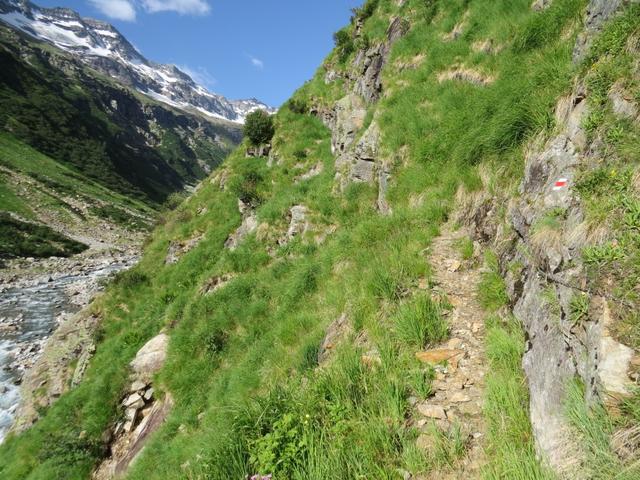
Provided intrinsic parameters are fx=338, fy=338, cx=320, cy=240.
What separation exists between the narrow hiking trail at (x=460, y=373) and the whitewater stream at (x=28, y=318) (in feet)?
82.2

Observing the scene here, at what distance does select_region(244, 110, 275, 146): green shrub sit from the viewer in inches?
901

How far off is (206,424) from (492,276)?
6.92 m

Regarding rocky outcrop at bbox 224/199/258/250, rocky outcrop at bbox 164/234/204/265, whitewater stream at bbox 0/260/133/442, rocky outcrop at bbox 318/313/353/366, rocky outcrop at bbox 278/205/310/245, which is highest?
rocky outcrop at bbox 278/205/310/245

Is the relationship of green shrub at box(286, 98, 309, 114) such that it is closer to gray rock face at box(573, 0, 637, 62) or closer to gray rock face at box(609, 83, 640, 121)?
gray rock face at box(573, 0, 637, 62)

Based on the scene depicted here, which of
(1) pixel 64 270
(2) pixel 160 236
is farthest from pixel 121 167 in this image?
(2) pixel 160 236

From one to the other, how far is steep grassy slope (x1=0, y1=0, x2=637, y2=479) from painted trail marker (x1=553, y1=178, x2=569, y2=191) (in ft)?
4.80

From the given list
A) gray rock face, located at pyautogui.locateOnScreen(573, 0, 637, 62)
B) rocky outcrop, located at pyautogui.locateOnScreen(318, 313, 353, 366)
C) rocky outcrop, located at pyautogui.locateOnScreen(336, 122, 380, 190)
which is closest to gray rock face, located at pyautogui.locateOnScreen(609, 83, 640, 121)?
gray rock face, located at pyautogui.locateOnScreen(573, 0, 637, 62)

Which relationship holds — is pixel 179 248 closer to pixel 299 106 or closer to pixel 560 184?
pixel 299 106

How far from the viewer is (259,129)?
22.8 metres

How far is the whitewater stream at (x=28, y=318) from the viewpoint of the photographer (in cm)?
2500

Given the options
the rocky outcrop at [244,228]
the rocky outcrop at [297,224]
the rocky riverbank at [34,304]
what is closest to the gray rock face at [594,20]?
the rocky outcrop at [297,224]

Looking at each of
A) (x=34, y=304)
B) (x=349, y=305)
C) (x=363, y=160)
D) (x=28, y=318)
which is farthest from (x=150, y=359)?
(x=34, y=304)

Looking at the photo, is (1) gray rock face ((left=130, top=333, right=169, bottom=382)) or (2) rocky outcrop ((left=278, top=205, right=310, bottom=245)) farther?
(2) rocky outcrop ((left=278, top=205, right=310, bottom=245))

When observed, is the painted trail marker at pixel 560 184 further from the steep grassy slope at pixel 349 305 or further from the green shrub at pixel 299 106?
the green shrub at pixel 299 106
